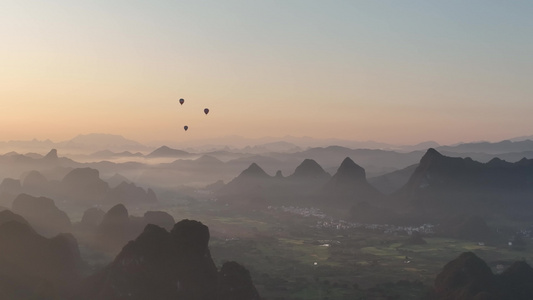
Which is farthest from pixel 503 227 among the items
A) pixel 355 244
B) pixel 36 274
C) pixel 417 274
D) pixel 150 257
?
pixel 36 274

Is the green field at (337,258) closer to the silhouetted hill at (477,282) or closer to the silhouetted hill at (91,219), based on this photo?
the silhouetted hill at (477,282)

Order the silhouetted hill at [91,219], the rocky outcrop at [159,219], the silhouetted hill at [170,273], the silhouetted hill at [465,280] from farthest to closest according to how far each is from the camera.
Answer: the silhouetted hill at [91,219], the rocky outcrop at [159,219], the silhouetted hill at [465,280], the silhouetted hill at [170,273]

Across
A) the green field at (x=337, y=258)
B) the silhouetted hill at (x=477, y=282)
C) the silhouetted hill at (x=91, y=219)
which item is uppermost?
the silhouetted hill at (x=91, y=219)

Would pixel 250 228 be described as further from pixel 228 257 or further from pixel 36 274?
pixel 36 274

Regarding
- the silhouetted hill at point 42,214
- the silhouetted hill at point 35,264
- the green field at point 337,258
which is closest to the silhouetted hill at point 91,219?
the silhouetted hill at point 42,214

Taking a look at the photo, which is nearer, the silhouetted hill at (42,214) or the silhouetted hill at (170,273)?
the silhouetted hill at (170,273)

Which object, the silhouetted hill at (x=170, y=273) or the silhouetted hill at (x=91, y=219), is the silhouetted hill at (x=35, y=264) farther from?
the silhouetted hill at (x=91, y=219)

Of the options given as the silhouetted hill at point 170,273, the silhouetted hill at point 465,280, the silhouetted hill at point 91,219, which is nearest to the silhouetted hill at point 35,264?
the silhouetted hill at point 170,273

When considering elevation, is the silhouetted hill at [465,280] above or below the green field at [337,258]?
above

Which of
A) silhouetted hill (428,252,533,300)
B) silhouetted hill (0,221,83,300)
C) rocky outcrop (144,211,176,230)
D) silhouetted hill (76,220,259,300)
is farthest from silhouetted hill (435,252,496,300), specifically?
rocky outcrop (144,211,176,230)

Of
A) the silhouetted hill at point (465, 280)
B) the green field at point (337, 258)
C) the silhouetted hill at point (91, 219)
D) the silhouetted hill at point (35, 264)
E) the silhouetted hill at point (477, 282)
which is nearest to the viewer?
the silhouetted hill at point (35, 264)
